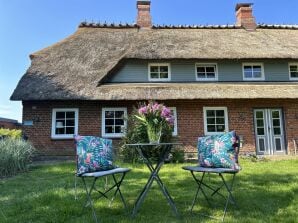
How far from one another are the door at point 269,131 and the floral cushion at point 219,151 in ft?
27.1

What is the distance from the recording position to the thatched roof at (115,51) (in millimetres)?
11297

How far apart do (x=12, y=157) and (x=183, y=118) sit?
640 cm

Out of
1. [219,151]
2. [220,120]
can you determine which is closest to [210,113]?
[220,120]

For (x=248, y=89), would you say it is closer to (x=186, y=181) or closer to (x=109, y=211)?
(x=186, y=181)

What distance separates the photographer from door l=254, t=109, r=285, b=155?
38.9 ft

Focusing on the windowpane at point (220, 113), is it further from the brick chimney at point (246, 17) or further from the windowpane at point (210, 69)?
the brick chimney at point (246, 17)

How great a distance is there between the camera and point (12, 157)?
8062mm

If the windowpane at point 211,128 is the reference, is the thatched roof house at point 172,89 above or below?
above

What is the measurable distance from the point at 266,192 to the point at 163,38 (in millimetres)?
10247

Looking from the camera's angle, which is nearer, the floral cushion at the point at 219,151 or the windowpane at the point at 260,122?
the floral cushion at the point at 219,151

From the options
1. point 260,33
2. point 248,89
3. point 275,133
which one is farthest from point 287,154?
point 260,33

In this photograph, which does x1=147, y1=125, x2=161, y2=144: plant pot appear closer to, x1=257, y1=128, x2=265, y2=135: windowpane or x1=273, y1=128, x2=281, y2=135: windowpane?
x1=257, y1=128, x2=265, y2=135: windowpane

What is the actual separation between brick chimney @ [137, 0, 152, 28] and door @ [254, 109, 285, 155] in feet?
24.6

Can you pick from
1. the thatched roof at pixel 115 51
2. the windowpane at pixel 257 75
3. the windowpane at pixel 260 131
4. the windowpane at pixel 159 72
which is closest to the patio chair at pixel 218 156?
the thatched roof at pixel 115 51
